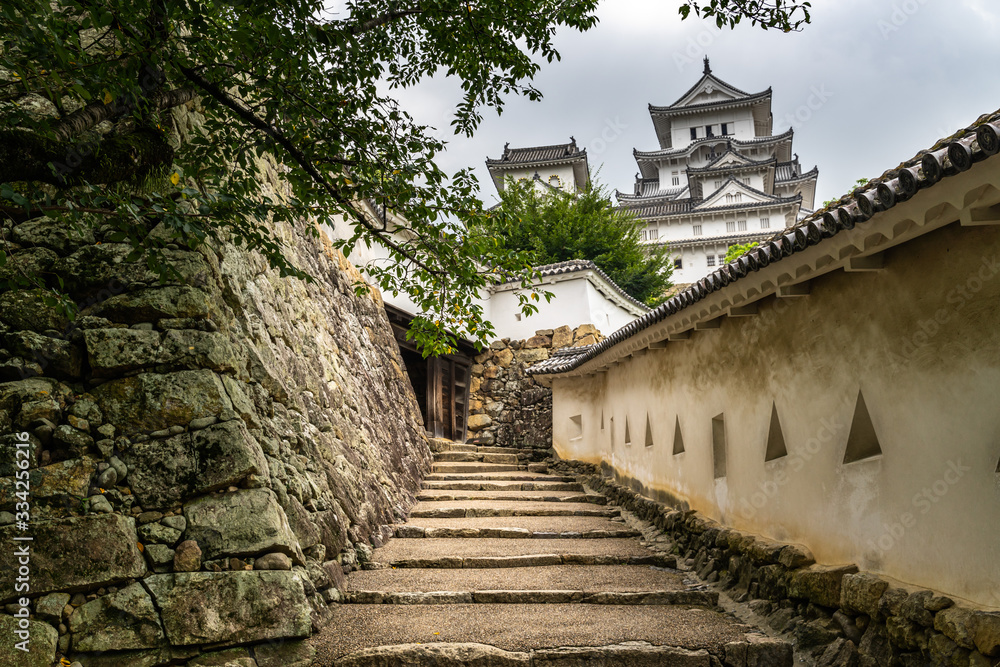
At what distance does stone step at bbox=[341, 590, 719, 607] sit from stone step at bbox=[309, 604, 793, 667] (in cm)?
10

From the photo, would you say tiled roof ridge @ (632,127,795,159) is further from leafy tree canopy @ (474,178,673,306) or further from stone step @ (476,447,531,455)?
stone step @ (476,447,531,455)

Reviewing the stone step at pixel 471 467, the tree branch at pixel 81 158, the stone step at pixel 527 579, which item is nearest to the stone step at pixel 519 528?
the stone step at pixel 527 579

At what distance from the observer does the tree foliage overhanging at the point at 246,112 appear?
3379 millimetres

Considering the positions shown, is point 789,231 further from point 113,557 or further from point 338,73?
point 113,557

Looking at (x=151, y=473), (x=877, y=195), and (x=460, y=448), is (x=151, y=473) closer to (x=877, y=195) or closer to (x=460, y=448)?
(x=877, y=195)

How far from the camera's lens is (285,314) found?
6.86 m

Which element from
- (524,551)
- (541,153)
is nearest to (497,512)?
(524,551)

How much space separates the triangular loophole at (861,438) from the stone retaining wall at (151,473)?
3.95 meters

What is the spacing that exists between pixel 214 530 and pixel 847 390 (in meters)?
4.48

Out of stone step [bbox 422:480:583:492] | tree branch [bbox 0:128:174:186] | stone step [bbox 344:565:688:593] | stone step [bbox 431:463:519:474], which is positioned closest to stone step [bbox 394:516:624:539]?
stone step [bbox 344:565:688:593]

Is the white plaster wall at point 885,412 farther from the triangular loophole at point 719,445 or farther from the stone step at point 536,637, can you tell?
the stone step at point 536,637

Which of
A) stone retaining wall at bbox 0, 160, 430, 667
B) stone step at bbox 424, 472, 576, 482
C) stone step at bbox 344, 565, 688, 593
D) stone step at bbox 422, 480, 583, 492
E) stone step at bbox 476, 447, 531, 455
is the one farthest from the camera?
stone step at bbox 476, 447, 531, 455

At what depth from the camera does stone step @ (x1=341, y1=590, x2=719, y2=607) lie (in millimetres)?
5547

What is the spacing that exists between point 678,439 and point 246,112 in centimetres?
590
